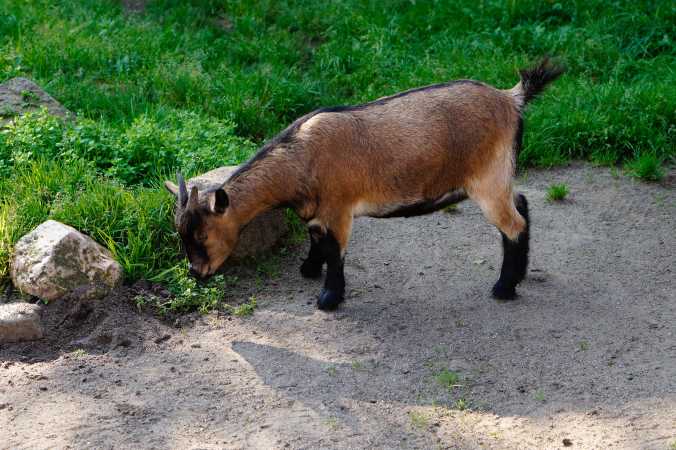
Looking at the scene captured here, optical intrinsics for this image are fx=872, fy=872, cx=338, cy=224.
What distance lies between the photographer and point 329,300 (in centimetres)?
621

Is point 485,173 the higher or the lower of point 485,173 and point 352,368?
the higher

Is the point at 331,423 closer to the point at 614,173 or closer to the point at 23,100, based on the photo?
the point at 614,173

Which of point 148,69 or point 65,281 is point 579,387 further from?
point 148,69

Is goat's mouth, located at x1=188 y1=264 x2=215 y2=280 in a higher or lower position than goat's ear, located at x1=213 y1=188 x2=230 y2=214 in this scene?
lower

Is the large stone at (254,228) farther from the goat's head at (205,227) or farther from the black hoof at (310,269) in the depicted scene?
the goat's head at (205,227)

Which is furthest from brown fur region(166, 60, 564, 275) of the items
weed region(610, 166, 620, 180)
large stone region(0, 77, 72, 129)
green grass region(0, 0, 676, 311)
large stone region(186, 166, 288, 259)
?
large stone region(0, 77, 72, 129)

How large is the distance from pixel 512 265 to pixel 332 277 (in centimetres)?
130

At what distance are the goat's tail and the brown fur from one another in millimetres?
173

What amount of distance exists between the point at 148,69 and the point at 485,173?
16.2ft

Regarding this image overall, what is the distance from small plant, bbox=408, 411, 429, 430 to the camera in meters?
4.87

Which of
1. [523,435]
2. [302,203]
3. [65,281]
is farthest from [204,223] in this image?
[523,435]

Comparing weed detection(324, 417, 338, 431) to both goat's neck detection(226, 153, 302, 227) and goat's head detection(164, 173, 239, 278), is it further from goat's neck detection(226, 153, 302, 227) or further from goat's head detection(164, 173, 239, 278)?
goat's neck detection(226, 153, 302, 227)

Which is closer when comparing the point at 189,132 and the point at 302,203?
the point at 302,203

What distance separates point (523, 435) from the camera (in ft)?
15.5
